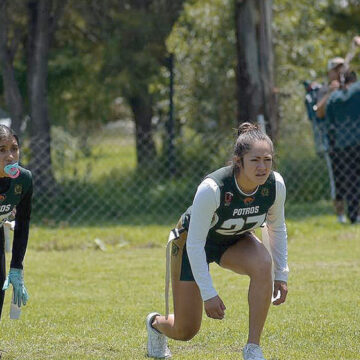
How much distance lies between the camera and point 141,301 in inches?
280

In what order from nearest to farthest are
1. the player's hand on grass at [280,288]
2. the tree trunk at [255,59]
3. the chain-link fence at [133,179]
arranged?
the player's hand on grass at [280,288]
the chain-link fence at [133,179]
the tree trunk at [255,59]

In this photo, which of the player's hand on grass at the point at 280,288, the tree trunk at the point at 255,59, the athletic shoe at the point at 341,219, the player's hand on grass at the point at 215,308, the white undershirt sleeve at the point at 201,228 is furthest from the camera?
the tree trunk at the point at 255,59

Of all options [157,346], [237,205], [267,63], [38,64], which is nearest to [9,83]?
[38,64]

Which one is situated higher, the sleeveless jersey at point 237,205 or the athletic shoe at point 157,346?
the sleeveless jersey at point 237,205

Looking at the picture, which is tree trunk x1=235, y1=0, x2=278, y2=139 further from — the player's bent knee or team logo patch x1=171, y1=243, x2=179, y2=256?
the player's bent knee

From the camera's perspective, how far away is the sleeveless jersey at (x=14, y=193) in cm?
506

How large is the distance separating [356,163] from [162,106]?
27.1ft

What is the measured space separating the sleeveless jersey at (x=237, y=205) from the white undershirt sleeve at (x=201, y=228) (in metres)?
0.08

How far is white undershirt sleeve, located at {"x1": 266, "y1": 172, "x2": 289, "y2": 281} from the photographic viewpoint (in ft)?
16.6

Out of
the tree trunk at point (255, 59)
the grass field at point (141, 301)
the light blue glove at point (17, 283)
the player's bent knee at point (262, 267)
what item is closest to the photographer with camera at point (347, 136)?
the grass field at point (141, 301)

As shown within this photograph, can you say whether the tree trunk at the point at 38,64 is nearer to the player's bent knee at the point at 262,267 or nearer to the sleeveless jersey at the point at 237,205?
the sleeveless jersey at the point at 237,205

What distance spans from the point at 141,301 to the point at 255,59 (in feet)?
20.6

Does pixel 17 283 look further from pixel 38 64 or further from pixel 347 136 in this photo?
pixel 38 64

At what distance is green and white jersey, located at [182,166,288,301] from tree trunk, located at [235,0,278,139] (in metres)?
7.36
